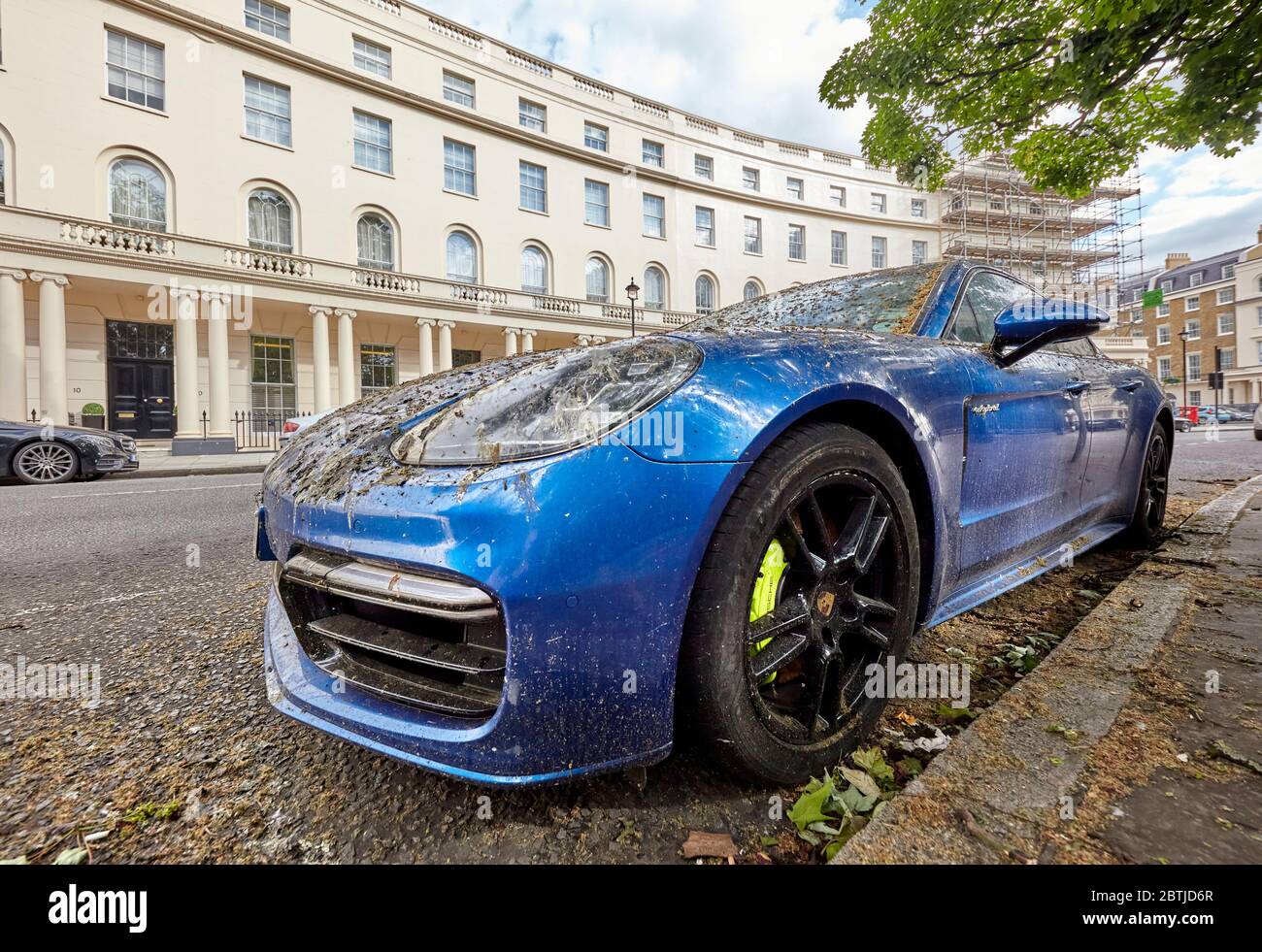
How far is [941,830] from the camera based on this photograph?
101cm

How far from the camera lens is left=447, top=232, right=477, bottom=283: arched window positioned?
1991cm

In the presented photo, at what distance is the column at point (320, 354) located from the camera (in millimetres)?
16802

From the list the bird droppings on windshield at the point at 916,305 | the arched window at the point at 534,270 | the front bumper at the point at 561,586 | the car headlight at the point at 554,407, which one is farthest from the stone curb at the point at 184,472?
the arched window at the point at 534,270

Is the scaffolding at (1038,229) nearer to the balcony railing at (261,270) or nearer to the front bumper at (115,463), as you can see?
the balcony railing at (261,270)

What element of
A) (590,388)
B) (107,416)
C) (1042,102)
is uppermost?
(1042,102)

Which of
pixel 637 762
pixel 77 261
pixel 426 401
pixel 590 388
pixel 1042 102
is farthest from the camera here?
pixel 77 261

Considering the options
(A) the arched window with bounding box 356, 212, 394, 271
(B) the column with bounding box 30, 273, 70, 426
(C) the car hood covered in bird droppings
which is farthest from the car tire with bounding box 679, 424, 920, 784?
(A) the arched window with bounding box 356, 212, 394, 271

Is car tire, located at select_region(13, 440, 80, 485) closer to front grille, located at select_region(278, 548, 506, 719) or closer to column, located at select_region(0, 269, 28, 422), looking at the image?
column, located at select_region(0, 269, 28, 422)

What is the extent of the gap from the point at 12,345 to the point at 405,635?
18247 millimetres
